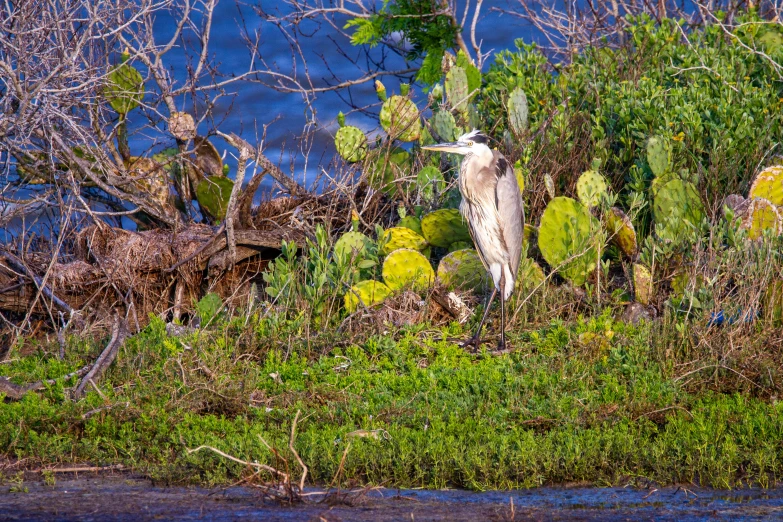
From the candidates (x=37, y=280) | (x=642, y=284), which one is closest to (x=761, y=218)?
(x=642, y=284)

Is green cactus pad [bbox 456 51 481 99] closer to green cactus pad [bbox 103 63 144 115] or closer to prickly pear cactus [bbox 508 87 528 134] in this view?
prickly pear cactus [bbox 508 87 528 134]

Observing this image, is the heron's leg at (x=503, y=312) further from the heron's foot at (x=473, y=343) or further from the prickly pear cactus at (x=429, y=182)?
the prickly pear cactus at (x=429, y=182)

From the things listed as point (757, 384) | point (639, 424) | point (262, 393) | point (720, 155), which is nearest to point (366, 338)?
point (262, 393)

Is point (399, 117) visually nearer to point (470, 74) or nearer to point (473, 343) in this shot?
point (470, 74)

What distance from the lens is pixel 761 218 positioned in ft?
20.8

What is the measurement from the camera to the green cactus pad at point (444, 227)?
720cm

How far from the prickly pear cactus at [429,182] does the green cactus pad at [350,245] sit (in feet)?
2.90

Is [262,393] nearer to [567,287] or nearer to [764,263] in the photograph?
[567,287]

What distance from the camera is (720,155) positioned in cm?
723

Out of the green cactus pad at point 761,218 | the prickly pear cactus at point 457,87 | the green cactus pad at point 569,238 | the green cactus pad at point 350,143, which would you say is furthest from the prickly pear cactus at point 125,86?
the green cactus pad at point 761,218

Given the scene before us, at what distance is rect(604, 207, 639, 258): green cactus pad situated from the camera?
6.81 meters

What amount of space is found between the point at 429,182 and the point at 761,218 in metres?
2.73

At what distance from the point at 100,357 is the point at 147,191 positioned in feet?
8.73

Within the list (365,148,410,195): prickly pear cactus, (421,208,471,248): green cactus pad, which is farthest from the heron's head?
(365,148,410,195): prickly pear cactus
